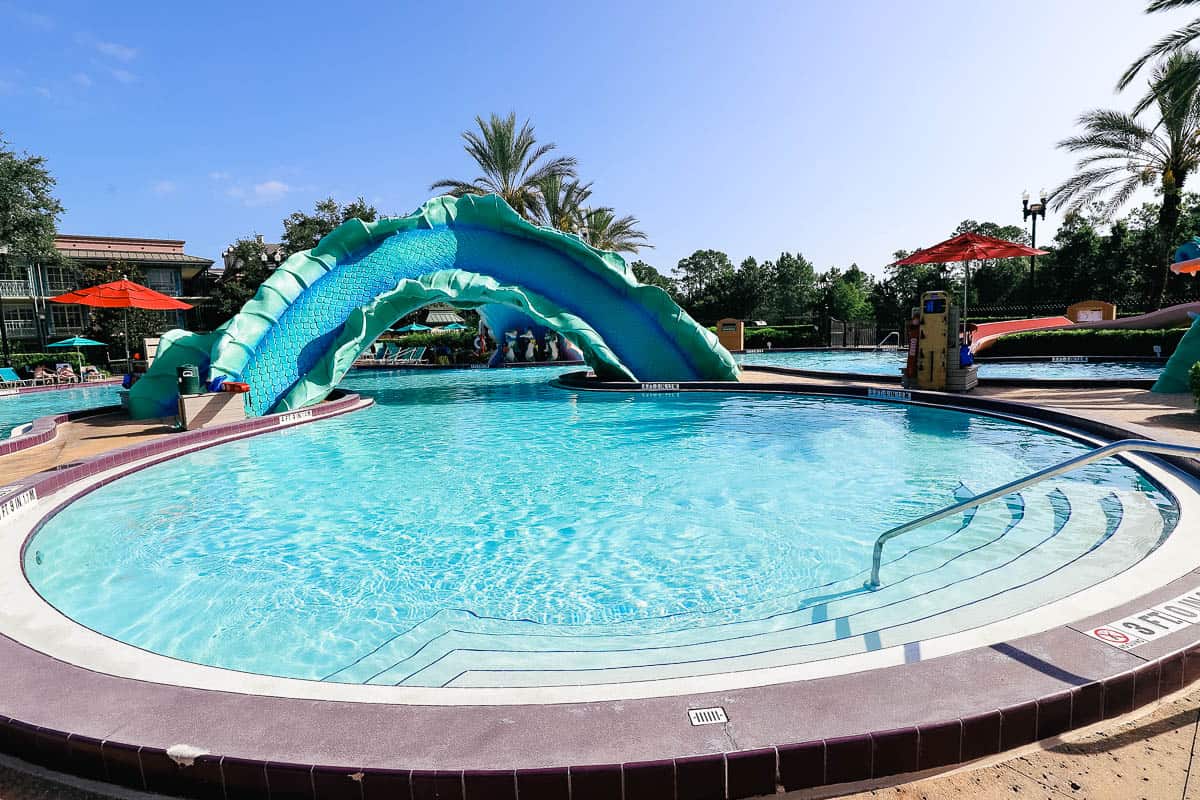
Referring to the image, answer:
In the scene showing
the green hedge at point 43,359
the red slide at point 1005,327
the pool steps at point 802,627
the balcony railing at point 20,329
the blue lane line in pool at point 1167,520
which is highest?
the balcony railing at point 20,329

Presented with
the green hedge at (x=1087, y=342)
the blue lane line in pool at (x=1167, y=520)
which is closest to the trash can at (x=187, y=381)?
the blue lane line in pool at (x=1167, y=520)

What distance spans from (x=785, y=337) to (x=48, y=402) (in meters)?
29.1

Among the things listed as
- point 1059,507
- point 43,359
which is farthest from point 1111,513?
point 43,359

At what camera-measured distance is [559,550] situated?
5246 millimetres

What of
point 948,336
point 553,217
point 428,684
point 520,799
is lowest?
point 428,684

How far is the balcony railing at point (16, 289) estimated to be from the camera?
34.1 metres

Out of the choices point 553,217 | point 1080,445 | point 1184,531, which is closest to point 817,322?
point 553,217

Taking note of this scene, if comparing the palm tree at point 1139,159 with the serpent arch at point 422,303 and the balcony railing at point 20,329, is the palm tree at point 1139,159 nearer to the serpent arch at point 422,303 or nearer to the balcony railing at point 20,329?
the serpent arch at point 422,303

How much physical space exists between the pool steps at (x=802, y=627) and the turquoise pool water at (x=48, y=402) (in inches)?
513

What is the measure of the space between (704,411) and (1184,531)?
27.9 ft

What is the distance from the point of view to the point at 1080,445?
27.5 ft

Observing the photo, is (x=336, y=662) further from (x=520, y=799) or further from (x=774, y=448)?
(x=774, y=448)

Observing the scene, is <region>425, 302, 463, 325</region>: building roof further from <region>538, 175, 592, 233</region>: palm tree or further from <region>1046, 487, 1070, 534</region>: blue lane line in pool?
<region>1046, 487, 1070, 534</region>: blue lane line in pool

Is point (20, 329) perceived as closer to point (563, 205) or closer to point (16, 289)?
point (16, 289)
